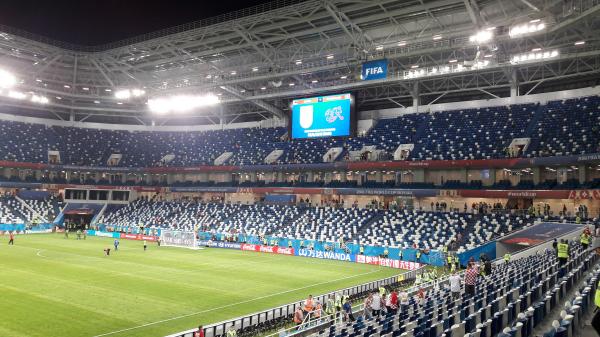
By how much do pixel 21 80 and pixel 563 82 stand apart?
7123 centimetres

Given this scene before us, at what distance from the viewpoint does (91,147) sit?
3337 inches

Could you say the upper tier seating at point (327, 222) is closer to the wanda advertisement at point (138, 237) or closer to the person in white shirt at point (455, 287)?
the wanda advertisement at point (138, 237)

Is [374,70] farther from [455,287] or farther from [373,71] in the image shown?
[455,287]

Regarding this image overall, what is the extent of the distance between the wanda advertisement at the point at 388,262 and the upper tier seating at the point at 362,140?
622 inches

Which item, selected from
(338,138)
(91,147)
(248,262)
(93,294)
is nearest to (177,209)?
(91,147)

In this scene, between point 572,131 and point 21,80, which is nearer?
point 572,131

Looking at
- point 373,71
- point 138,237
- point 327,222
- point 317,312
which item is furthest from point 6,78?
point 317,312

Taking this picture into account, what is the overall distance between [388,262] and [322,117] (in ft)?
86.3

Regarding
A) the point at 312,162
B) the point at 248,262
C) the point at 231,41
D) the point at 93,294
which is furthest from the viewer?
the point at 312,162

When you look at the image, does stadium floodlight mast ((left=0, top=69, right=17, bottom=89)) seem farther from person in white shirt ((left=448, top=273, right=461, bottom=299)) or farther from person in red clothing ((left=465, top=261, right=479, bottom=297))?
person in red clothing ((left=465, top=261, right=479, bottom=297))

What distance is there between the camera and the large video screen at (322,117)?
63.5 meters

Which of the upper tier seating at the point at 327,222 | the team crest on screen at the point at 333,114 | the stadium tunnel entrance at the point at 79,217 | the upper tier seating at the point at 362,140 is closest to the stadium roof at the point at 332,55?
the team crest on screen at the point at 333,114

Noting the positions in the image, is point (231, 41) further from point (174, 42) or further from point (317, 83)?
point (317, 83)

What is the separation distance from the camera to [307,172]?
2726 inches
